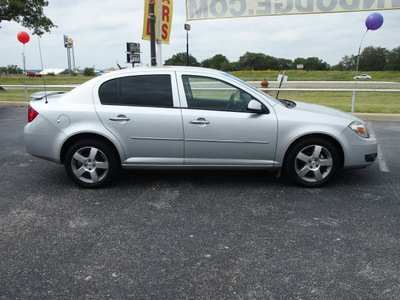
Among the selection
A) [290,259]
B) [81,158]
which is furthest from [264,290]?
[81,158]

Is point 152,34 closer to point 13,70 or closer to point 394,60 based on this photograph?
point 394,60

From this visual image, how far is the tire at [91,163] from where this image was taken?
435 cm

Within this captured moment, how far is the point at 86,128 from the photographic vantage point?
4.28 meters

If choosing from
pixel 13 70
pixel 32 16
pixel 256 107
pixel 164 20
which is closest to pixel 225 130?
pixel 256 107

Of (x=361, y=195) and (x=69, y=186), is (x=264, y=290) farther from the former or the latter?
(x=69, y=186)

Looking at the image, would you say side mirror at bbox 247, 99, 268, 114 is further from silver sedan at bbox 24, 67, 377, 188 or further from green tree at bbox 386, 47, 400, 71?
green tree at bbox 386, 47, 400, 71

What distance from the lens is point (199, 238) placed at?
10.5 feet

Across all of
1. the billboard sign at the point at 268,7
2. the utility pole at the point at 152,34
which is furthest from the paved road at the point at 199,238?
the billboard sign at the point at 268,7

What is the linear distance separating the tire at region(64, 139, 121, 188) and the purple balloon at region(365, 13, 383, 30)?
33.9ft

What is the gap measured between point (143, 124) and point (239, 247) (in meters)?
2.00

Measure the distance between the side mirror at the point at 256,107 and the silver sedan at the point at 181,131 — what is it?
0.04 feet

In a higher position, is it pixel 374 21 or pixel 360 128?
pixel 374 21

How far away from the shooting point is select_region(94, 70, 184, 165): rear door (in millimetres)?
4289

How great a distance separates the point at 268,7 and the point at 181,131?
7030 millimetres
